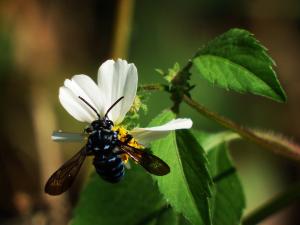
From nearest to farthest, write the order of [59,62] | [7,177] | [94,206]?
1. [94,206]
2. [7,177]
3. [59,62]

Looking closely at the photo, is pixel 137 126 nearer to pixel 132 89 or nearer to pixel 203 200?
pixel 132 89

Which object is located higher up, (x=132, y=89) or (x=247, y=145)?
(x=132, y=89)

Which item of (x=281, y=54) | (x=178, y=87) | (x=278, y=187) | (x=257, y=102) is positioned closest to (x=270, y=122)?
(x=257, y=102)

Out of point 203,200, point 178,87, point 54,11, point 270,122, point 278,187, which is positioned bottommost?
point 278,187

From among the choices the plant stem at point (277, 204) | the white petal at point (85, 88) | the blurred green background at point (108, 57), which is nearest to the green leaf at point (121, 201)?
the plant stem at point (277, 204)

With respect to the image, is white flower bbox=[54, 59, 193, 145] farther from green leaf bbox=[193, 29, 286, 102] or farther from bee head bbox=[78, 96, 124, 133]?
green leaf bbox=[193, 29, 286, 102]

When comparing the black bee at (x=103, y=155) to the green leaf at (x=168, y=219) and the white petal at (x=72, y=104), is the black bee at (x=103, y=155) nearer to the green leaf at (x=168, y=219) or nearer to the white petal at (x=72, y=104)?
the white petal at (x=72, y=104)
